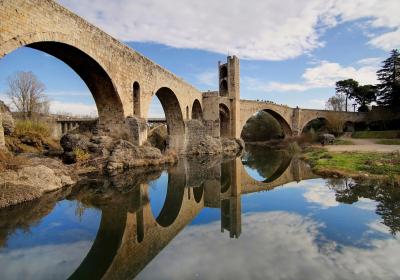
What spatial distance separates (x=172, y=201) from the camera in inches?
371

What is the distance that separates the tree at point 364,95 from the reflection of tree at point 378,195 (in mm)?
42464

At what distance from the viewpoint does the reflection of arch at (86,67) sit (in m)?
10.1

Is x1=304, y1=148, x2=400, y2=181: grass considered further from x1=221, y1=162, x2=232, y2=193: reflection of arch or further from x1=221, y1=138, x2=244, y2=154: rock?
x1=221, y1=138, x2=244, y2=154: rock

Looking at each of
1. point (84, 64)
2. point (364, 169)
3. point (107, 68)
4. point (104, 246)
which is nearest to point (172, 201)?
point (104, 246)

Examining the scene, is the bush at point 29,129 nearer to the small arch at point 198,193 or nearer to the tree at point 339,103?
the small arch at point 198,193

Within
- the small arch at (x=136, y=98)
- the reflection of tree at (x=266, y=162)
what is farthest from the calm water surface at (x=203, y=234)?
the small arch at (x=136, y=98)

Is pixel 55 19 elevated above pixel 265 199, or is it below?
above

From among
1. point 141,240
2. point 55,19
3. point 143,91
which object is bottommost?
point 141,240

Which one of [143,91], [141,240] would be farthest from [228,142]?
[141,240]

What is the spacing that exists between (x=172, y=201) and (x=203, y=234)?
3230mm

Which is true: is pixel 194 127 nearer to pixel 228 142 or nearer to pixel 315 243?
pixel 228 142

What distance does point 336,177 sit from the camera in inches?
489

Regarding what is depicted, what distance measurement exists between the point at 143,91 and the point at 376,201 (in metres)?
13.2

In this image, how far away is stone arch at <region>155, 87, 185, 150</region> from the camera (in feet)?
80.1
